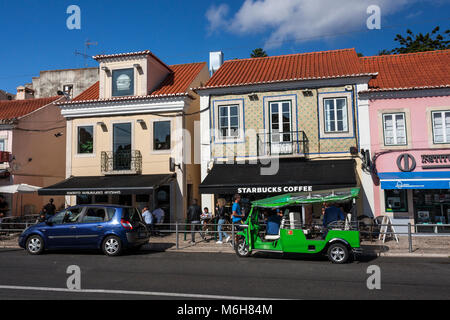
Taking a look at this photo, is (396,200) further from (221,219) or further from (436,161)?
(221,219)

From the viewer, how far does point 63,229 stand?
1195cm

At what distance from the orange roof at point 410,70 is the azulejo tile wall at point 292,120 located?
2.17 metres

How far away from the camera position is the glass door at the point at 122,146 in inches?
731

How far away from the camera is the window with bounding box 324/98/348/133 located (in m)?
16.3

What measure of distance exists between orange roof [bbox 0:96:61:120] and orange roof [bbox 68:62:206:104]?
4.61 m

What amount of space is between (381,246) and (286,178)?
4.31 metres

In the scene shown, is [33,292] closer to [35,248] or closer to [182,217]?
[35,248]

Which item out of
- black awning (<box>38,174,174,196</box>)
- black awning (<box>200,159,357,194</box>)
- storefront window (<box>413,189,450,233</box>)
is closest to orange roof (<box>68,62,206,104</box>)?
black awning (<box>38,174,174,196</box>)

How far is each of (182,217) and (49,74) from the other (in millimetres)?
22482

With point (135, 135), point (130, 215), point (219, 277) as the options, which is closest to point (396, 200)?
point (219, 277)

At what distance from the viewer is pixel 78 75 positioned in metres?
32.0

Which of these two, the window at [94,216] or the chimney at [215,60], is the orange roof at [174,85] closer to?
the chimney at [215,60]

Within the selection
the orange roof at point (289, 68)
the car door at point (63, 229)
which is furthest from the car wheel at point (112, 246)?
the orange roof at point (289, 68)
